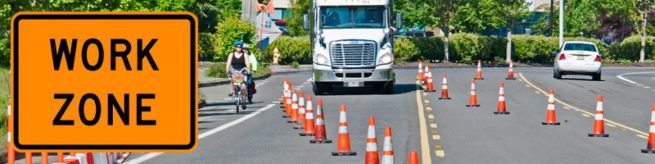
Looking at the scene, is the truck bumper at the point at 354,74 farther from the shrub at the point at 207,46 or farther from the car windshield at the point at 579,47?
the shrub at the point at 207,46

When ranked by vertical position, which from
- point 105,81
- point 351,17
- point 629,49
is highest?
point 351,17

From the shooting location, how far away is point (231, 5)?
107 metres

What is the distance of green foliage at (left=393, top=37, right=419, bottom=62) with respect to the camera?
73.1 meters

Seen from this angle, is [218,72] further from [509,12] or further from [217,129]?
[509,12]

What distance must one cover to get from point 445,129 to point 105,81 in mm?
18857

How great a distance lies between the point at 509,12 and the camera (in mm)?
86875

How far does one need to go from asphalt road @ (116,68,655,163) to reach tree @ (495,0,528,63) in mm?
36344

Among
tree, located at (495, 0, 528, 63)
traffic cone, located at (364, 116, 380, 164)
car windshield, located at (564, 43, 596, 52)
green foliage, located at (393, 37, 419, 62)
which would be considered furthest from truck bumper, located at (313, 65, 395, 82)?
tree, located at (495, 0, 528, 63)

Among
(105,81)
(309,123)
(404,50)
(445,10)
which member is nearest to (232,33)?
(404,50)

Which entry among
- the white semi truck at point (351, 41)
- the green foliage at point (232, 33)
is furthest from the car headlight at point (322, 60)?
the green foliage at point (232, 33)

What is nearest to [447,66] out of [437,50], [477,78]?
[437,50]

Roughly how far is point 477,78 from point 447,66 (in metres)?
21.7

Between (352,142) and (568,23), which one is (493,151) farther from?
(568,23)

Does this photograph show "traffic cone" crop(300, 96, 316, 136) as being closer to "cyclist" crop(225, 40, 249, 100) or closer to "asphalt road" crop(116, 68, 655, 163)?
"asphalt road" crop(116, 68, 655, 163)
